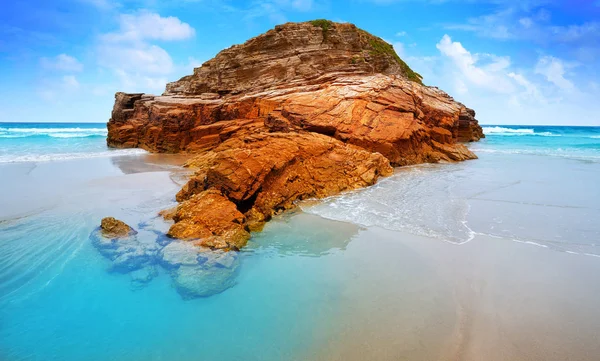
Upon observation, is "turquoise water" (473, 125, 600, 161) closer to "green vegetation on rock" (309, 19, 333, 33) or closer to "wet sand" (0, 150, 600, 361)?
"green vegetation on rock" (309, 19, 333, 33)

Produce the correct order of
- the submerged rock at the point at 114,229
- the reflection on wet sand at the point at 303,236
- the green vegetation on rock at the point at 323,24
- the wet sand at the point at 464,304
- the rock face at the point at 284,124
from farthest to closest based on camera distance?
the green vegetation on rock at the point at 323,24, the rock face at the point at 284,124, the submerged rock at the point at 114,229, the reflection on wet sand at the point at 303,236, the wet sand at the point at 464,304

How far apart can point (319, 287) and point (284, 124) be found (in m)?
9.20

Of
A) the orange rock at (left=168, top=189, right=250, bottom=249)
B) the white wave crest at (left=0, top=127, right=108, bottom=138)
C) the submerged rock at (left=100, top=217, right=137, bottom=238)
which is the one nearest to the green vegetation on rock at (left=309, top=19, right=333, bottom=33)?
the orange rock at (left=168, top=189, right=250, bottom=249)

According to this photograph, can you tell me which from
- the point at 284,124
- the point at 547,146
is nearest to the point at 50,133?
the point at 284,124

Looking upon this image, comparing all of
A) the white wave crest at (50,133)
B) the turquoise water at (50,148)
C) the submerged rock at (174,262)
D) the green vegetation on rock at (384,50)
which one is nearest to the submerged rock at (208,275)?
the submerged rock at (174,262)

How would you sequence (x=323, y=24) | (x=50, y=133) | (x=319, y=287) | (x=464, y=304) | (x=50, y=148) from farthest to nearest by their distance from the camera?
(x=50, y=133)
(x=50, y=148)
(x=323, y=24)
(x=319, y=287)
(x=464, y=304)

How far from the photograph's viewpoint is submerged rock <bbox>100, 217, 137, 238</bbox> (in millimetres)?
5793

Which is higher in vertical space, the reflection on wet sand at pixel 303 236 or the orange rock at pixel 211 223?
the orange rock at pixel 211 223

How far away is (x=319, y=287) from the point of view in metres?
4.20

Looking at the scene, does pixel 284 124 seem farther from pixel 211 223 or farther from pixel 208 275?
pixel 208 275

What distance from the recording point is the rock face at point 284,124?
7129mm

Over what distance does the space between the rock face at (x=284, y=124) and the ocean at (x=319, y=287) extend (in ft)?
2.87

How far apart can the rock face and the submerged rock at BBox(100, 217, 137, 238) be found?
0.82 meters

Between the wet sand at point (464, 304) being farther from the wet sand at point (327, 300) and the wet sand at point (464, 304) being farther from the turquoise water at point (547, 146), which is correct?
the turquoise water at point (547, 146)
